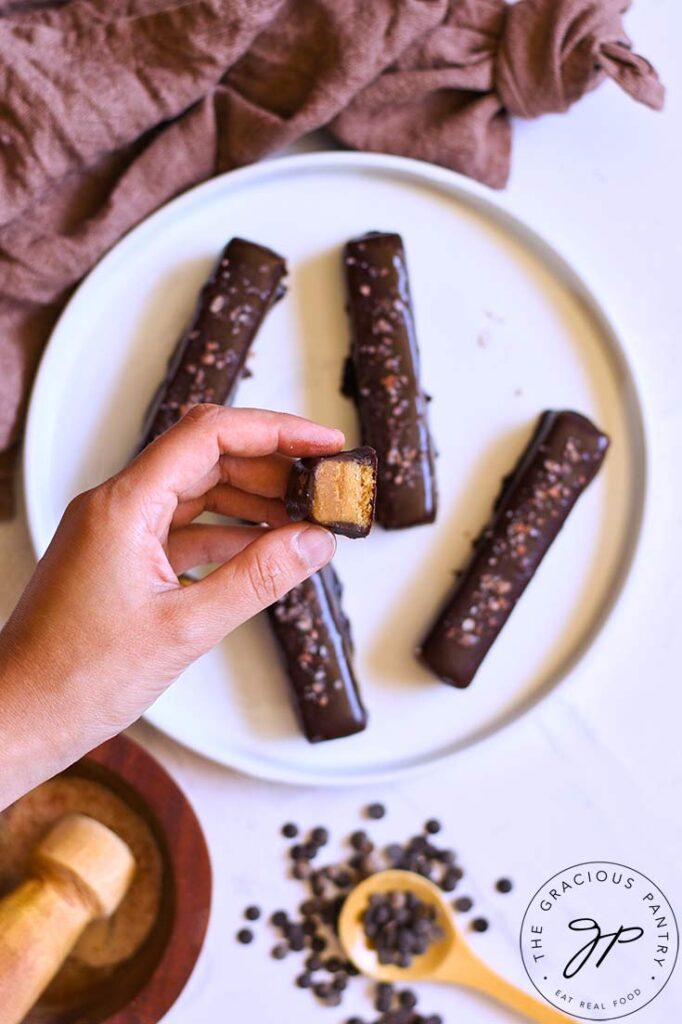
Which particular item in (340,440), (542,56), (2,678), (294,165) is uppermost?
(542,56)

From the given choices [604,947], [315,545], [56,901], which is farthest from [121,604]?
[604,947]

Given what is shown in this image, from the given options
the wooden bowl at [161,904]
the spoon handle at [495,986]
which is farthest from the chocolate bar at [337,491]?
the spoon handle at [495,986]

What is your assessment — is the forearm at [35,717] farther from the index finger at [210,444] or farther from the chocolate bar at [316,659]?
the chocolate bar at [316,659]

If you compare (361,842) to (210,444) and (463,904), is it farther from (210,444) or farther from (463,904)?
(210,444)

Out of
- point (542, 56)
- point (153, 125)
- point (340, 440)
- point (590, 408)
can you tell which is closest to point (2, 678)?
point (340, 440)

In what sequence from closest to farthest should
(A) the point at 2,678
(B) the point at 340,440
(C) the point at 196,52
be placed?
(A) the point at 2,678 → (B) the point at 340,440 → (C) the point at 196,52

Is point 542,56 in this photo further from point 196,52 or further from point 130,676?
point 130,676
